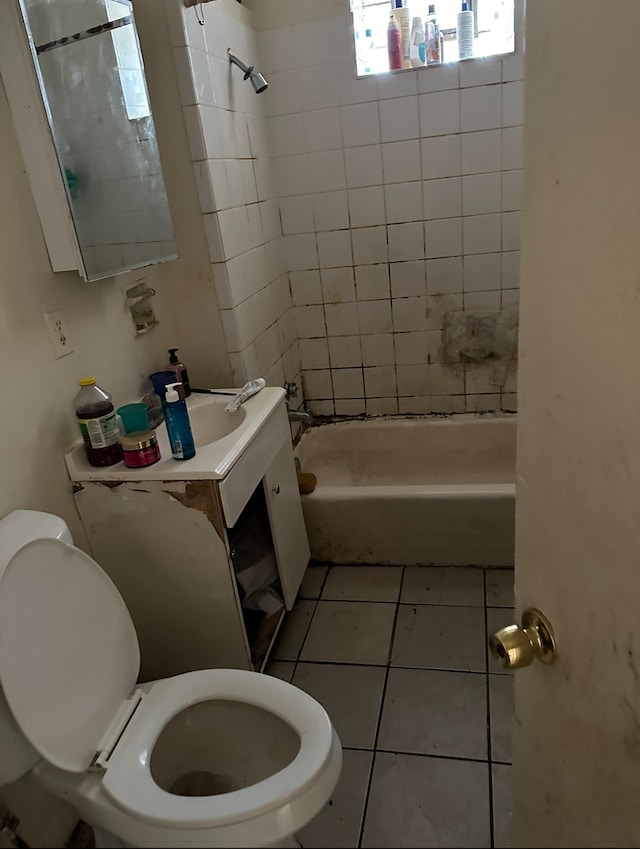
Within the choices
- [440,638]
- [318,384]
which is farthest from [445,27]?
[440,638]

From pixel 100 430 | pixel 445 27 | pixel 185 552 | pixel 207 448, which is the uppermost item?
pixel 445 27

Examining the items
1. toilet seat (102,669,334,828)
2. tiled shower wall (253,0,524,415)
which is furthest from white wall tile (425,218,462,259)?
toilet seat (102,669,334,828)

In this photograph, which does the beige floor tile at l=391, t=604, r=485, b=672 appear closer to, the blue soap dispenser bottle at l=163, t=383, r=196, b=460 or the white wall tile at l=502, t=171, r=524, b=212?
the blue soap dispenser bottle at l=163, t=383, r=196, b=460

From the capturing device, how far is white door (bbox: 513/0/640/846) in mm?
413

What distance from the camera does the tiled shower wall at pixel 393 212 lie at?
215 cm

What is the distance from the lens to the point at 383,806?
66 centimetres

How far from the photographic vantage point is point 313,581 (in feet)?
7.04

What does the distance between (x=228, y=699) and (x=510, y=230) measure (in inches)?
76.7

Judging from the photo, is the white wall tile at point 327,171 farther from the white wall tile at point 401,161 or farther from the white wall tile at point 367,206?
the white wall tile at point 401,161

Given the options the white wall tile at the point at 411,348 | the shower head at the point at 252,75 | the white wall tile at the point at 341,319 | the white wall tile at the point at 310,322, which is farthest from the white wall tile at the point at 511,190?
the shower head at the point at 252,75

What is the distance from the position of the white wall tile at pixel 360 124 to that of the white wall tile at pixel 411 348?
30.4 inches

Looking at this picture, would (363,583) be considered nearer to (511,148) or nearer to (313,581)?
(313,581)

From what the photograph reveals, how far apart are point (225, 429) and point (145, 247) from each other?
1.84 ft

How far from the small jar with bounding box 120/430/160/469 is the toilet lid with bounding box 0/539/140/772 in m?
0.27
